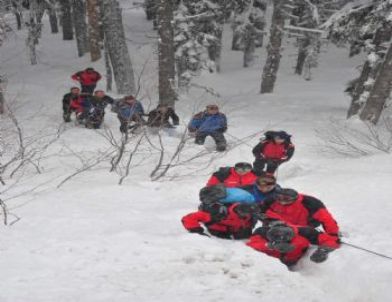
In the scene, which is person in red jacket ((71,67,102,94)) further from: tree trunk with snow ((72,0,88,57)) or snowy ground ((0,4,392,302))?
tree trunk with snow ((72,0,88,57))

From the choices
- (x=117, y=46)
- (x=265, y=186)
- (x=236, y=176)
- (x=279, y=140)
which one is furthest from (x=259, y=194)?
(x=117, y=46)

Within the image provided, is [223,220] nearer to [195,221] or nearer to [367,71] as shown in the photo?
[195,221]

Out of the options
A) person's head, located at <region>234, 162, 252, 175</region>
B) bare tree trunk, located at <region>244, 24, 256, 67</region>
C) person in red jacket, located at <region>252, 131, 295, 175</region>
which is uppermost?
person's head, located at <region>234, 162, 252, 175</region>

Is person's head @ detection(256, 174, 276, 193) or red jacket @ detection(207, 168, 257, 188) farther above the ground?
person's head @ detection(256, 174, 276, 193)

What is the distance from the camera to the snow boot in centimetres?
495

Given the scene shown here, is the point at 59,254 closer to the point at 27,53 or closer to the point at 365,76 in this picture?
the point at 365,76

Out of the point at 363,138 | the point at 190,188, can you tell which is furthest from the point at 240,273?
the point at 363,138

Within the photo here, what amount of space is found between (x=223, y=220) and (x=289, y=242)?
31.4 inches

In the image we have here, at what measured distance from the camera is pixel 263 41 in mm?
35250

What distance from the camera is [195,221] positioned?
5.34 metres

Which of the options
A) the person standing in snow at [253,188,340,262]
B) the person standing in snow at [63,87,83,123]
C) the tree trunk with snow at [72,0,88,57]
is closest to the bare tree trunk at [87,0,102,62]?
the tree trunk with snow at [72,0,88,57]

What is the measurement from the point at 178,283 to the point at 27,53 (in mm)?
26339

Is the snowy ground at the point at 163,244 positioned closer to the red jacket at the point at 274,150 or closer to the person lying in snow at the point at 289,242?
the person lying in snow at the point at 289,242

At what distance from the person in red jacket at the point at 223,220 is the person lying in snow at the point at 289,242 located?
25 cm
